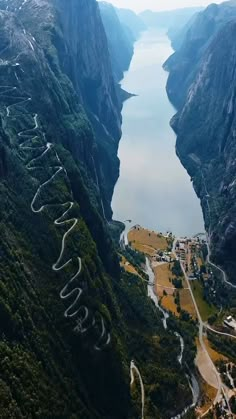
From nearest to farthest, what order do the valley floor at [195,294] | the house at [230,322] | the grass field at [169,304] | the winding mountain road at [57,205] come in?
the winding mountain road at [57,205] < the valley floor at [195,294] < the house at [230,322] < the grass field at [169,304]

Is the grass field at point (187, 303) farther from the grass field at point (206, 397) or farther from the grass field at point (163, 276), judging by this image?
the grass field at point (206, 397)

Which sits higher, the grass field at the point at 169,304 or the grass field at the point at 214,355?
the grass field at the point at 169,304

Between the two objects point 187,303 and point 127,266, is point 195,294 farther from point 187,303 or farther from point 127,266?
point 127,266

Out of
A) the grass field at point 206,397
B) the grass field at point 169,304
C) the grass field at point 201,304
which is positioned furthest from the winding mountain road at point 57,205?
the grass field at point 201,304

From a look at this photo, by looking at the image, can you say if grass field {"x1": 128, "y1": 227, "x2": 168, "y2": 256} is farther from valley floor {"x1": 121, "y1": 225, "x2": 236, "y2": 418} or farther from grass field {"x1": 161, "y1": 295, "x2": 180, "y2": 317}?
grass field {"x1": 161, "y1": 295, "x2": 180, "y2": 317}

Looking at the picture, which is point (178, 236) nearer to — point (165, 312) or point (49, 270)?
point (165, 312)

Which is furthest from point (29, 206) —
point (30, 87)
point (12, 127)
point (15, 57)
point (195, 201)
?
point (195, 201)

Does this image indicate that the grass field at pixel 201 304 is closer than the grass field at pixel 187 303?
Yes
